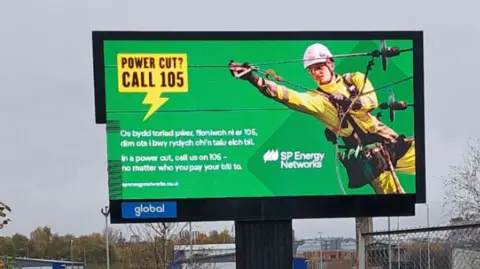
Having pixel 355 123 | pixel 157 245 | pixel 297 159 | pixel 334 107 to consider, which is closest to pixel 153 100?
pixel 297 159

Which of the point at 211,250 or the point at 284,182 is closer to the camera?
the point at 284,182

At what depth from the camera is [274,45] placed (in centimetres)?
833

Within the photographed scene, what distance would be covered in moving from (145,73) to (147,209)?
150cm

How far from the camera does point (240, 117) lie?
825 centimetres

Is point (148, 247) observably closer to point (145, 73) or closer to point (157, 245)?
point (157, 245)

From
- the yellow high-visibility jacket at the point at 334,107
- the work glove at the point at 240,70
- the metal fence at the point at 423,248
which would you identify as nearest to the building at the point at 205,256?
the metal fence at the point at 423,248

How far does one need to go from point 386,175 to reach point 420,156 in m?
0.46

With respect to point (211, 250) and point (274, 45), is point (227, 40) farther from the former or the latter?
point (211, 250)

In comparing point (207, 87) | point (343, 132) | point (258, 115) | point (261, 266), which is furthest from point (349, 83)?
point (261, 266)

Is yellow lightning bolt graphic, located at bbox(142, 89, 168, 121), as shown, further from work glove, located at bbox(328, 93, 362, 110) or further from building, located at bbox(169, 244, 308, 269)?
building, located at bbox(169, 244, 308, 269)

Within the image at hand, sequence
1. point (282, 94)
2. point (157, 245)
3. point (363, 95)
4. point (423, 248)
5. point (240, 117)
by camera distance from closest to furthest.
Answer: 1. point (423, 248)
2. point (240, 117)
3. point (282, 94)
4. point (363, 95)
5. point (157, 245)

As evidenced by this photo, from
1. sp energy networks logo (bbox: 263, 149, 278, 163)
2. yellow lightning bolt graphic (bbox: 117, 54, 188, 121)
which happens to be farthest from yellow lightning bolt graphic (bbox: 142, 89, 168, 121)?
sp energy networks logo (bbox: 263, 149, 278, 163)

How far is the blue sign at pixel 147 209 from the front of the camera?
26.5 feet

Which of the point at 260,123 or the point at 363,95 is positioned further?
the point at 363,95
